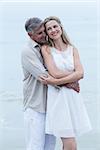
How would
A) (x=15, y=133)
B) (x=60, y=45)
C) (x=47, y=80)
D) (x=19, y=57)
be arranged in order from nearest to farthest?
(x=47, y=80) < (x=60, y=45) < (x=15, y=133) < (x=19, y=57)

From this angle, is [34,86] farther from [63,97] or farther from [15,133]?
[15,133]

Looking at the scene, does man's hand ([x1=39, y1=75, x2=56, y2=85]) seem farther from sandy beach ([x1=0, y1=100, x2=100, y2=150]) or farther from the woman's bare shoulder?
sandy beach ([x1=0, y1=100, x2=100, y2=150])

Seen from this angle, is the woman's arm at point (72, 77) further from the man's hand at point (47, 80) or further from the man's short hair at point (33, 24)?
the man's short hair at point (33, 24)

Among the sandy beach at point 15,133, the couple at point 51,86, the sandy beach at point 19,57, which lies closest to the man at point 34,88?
the couple at point 51,86

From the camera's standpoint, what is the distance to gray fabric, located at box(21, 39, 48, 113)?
321cm

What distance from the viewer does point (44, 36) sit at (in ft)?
10.7

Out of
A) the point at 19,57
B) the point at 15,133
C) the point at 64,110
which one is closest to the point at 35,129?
the point at 64,110

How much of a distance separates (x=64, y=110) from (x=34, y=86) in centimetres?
23

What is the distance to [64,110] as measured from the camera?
321 centimetres

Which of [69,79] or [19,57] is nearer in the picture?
[69,79]

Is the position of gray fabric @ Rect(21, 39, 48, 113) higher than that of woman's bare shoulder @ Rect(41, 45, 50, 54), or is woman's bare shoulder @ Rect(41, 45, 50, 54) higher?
woman's bare shoulder @ Rect(41, 45, 50, 54)

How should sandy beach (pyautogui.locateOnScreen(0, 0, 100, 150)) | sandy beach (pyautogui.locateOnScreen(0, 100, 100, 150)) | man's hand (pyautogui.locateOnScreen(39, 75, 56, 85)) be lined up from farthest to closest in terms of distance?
sandy beach (pyautogui.locateOnScreen(0, 0, 100, 150)) → sandy beach (pyautogui.locateOnScreen(0, 100, 100, 150)) → man's hand (pyautogui.locateOnScreen(39, 75, 56, 85))

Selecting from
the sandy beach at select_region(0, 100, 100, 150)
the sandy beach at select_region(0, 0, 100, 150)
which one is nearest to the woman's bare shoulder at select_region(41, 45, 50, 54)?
the sandy beach at select_region(0, 100, 100, 150)

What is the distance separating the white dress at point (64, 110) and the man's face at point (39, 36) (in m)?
0.10
